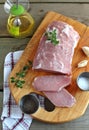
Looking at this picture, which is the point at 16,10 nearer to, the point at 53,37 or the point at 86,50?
the point at 53,37

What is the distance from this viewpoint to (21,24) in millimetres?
1414

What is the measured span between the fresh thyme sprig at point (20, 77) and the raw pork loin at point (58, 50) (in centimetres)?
3

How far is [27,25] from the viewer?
1415 millimetres

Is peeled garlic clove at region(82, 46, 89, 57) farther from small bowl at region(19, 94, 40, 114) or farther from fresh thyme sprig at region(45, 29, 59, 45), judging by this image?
small bowl at region(19, 94, 40, 114)

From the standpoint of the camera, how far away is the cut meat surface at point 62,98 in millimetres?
1191

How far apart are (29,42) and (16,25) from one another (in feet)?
0.36

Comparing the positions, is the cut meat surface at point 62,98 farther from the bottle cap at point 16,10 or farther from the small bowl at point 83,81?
the bottle cap at point 16,10

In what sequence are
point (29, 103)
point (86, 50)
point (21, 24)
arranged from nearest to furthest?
1. point (29, 103)
2. point (86, 50)
3. point (21, 24)

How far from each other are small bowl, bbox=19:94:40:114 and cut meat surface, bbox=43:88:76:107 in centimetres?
5

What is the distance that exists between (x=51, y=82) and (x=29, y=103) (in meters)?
0.11

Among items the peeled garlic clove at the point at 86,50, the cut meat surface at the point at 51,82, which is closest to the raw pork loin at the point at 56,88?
the cut meat surface at the point at 51,82

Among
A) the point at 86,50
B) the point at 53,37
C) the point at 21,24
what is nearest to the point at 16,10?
the point at 21,24

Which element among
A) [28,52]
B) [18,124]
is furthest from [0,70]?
[18,124]

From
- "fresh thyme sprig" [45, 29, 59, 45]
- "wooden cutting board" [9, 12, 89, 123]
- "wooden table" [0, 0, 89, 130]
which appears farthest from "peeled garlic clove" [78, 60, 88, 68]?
"wooden table" [0, 0, 89, 130]
